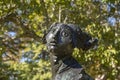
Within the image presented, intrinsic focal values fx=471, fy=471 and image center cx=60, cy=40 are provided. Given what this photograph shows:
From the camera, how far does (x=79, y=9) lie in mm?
21156

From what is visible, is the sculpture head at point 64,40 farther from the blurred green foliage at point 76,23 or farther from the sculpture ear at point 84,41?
the blurred green foliage at point 76,23

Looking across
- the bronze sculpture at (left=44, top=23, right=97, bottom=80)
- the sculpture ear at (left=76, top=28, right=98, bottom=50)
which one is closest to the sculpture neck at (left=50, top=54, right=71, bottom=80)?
the bronze sculpture at (left=44, top=23, right=97, bottom=80)

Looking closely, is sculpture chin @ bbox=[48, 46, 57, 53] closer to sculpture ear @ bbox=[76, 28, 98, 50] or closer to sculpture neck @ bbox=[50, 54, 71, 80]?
sculpture neck @ bbox=[50, 54, 71, 80]

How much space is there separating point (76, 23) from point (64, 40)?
609 inches

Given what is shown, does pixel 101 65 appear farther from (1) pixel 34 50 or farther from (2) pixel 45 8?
(1) pixel 34 50

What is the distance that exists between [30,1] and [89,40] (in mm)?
14313

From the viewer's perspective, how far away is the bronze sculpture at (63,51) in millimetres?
4594

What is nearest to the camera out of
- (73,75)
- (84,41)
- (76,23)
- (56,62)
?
(73,75)

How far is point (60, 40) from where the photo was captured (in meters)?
4.65

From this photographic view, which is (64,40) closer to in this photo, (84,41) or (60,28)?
(60,28)

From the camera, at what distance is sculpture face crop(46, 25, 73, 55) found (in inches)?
182

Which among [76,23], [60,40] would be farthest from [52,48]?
[76,23]

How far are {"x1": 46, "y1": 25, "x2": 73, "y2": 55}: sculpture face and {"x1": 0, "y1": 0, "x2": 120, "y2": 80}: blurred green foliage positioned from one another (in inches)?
516

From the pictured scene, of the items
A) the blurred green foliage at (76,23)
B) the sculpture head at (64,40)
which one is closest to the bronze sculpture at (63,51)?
the sculpture head at (64,40)
